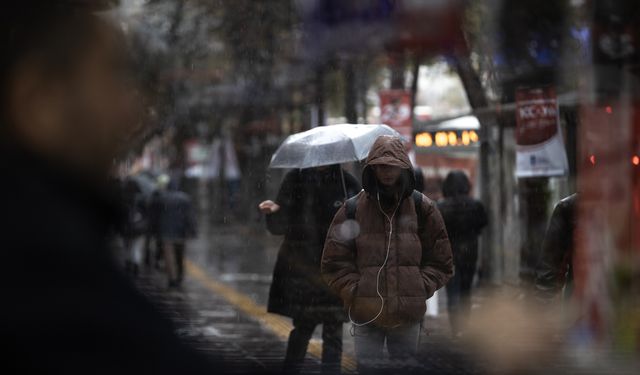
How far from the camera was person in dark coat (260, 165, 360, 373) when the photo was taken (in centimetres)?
641

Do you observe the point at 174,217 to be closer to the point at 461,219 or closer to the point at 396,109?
the point at 396,109

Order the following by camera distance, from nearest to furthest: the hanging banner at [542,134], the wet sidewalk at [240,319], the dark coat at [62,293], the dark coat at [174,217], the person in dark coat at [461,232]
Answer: the dark coat at [62,293] → the wet sidewalk at [240,319] → the person in dark coat at [461,232] → the hanging banner at [542,134] → the dark coat at [174,217]

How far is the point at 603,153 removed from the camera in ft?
31.0

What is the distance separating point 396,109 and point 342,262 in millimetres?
6822

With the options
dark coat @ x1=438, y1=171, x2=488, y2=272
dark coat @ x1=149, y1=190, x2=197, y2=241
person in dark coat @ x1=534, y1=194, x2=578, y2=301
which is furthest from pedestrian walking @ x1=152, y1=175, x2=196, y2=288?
person in dark coat @ x1=534, y1=194, x2=578, y2=301

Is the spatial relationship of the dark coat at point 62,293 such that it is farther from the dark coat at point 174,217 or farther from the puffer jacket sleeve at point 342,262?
the dark coat at point 174,217

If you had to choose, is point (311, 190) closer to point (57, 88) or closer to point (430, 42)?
point (430, 42)

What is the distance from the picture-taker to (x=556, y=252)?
594cm

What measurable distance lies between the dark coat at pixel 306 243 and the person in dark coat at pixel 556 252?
1148mm

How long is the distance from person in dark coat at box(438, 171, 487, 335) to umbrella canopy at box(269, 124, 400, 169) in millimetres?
2871

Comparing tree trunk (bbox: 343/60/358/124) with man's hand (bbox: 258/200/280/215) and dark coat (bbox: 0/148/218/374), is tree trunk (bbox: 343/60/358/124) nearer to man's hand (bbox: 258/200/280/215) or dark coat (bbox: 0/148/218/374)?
man's hand (bbox: 258/200/280/215)

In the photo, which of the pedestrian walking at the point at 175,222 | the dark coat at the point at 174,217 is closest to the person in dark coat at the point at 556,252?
the pedestrian walking at the point at 175,222

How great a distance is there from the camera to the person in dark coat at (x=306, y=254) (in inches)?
252

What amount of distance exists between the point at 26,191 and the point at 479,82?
12.3 meters
